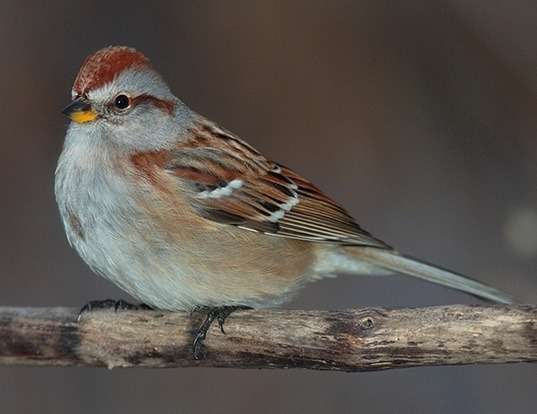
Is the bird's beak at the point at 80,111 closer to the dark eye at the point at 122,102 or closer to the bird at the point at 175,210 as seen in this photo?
the bird at the point at 175,210

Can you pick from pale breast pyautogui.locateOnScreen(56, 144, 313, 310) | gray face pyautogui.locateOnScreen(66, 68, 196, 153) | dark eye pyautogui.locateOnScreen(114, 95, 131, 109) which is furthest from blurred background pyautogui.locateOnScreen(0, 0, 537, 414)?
dark eye pyautogui.locateOnScreen(114, 95, 131, 109)

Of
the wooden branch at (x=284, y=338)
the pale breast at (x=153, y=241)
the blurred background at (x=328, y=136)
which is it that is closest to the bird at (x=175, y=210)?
the pale breast at (x=153, y=241)

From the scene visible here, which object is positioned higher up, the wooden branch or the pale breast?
the pale breast

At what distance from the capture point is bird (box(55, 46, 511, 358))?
409 centimetres

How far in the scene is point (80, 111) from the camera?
413 cm

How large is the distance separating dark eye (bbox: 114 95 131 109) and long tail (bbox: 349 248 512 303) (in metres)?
1.30

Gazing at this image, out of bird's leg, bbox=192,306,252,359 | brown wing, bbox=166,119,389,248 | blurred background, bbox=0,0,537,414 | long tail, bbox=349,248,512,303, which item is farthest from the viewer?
blurred background, bbox=0,0,537,414

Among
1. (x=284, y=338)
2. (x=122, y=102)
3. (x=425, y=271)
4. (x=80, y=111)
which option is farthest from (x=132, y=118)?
(x=425, y=271)

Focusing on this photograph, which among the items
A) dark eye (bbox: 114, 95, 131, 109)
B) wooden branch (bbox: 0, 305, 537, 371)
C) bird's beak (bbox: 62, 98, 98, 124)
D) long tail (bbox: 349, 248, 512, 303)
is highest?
dark eye (bbox: 114, 95, 131, 109)

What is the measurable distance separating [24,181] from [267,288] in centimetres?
282

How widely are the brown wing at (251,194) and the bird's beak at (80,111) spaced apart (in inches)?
16.0

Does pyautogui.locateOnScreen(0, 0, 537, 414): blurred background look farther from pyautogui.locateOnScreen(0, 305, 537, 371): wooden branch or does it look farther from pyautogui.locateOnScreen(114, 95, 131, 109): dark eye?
Answer: pyautogui.locateOnScreen(114, 95, 131, 109): dark eye

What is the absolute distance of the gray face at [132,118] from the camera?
422 cm

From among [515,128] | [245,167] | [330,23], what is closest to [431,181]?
[515,128]
